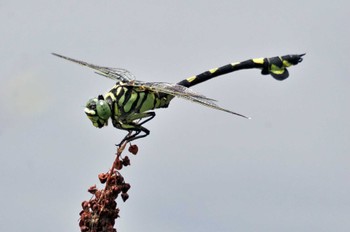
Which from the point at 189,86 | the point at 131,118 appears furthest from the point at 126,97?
the point at 189,86

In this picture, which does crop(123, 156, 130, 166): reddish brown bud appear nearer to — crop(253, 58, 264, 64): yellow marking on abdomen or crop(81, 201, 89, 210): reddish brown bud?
crop(81, 201, 89, 210): reddish brown bud

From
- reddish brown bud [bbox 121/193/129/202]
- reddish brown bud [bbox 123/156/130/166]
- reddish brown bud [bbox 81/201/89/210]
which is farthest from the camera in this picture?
reddish brown bud [bbox 123/156/130/166]

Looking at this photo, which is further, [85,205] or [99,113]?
[99,113]

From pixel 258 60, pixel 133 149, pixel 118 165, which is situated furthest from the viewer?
pixel 258 60

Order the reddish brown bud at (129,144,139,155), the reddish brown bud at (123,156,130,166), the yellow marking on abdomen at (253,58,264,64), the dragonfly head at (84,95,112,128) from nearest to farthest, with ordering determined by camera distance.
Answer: the reddish brown bud at (123,156,130,166) → the reddish brown bud at (129,144,139,155) → the dragonfly head at (84,95,112,128) → the yellow marking on abdomen at (253,58,264,64)

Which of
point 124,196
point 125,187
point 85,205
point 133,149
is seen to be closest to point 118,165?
point 125,187

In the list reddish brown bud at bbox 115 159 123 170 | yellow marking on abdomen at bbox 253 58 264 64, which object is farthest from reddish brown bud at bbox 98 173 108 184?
yellow marking on abdomen at bbox 253 58 264 64

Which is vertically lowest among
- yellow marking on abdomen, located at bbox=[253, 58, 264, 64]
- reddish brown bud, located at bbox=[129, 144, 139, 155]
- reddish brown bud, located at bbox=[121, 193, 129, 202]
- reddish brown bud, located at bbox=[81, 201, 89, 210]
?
reddish brown bud, located at bbox=[81, 201, 89, 210]

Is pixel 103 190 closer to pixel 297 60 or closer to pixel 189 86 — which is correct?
pixel 189 86

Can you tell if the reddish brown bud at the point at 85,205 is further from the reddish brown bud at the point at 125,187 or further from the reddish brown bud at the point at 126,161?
the reddish brown bud at the point at 126,161

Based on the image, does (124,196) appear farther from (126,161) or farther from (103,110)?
(103,110)
